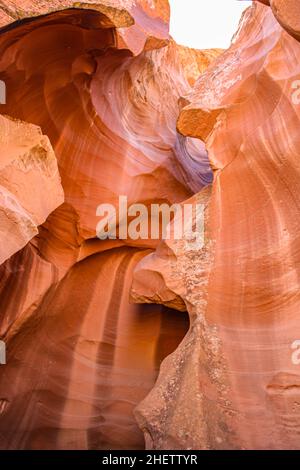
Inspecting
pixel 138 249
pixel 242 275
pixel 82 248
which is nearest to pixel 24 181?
Answer: pixel 82 248

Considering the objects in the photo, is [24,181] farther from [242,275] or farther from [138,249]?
[242,275]

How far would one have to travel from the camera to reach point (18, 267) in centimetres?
588

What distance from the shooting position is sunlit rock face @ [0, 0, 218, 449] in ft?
17.0

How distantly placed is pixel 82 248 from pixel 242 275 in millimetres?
2572

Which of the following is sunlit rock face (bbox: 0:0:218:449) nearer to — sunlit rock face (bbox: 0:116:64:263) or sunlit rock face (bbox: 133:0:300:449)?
sunlit rock face (bbox: 0:116:64:263)

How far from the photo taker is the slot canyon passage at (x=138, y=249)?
4.14 meters

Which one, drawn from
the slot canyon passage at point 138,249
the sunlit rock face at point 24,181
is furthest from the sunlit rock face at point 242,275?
the sunlit rock face at point 24,181

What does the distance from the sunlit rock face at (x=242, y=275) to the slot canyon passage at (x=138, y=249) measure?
0.02m

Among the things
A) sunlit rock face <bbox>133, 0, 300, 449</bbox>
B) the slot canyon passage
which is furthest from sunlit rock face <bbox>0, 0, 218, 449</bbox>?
sunlit rock face <bbox>133, 0, 300, 449</bbox>

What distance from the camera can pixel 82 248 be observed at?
21.1 feet

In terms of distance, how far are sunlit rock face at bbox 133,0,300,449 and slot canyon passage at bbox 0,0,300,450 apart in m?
0.02

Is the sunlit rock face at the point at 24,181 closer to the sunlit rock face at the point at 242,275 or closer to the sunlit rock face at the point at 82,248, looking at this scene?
the sunlit rock face at the point at 82,248

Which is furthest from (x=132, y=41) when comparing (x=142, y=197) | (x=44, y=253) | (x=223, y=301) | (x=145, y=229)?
(x=223, y=301)
